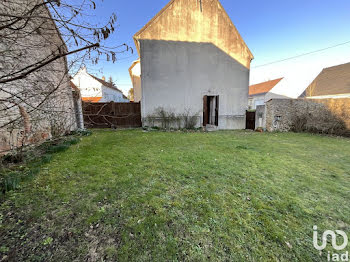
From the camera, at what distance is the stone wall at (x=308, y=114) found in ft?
24.1

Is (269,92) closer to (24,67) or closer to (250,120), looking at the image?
(250,120)

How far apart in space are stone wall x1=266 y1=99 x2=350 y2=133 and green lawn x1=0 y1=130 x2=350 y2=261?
590 cm

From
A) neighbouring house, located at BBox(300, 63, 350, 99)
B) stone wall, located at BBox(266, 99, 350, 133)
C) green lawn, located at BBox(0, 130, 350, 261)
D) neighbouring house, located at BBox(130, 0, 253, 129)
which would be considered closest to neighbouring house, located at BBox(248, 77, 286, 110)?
neighbouring house, located at BBox(300, 63, 350, 99)

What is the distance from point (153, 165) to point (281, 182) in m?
2.64

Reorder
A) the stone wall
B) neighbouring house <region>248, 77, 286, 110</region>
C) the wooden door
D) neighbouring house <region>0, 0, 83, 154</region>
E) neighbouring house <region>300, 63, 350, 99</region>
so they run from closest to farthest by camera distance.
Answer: neighbouring house <region>0, 0, 83, 154</region> → the stone wall → the wooden door → neighbouring house <region>300, 63, 350, 99</region> → neighbouring house <region>248, 77, 286, 110</region>

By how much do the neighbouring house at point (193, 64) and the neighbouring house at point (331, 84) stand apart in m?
17.6

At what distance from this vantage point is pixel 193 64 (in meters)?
8.92

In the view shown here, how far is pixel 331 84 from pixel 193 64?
73.0 feet

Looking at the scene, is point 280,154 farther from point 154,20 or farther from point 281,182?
point 154,20

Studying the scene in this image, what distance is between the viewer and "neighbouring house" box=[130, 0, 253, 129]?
27.6 feet
